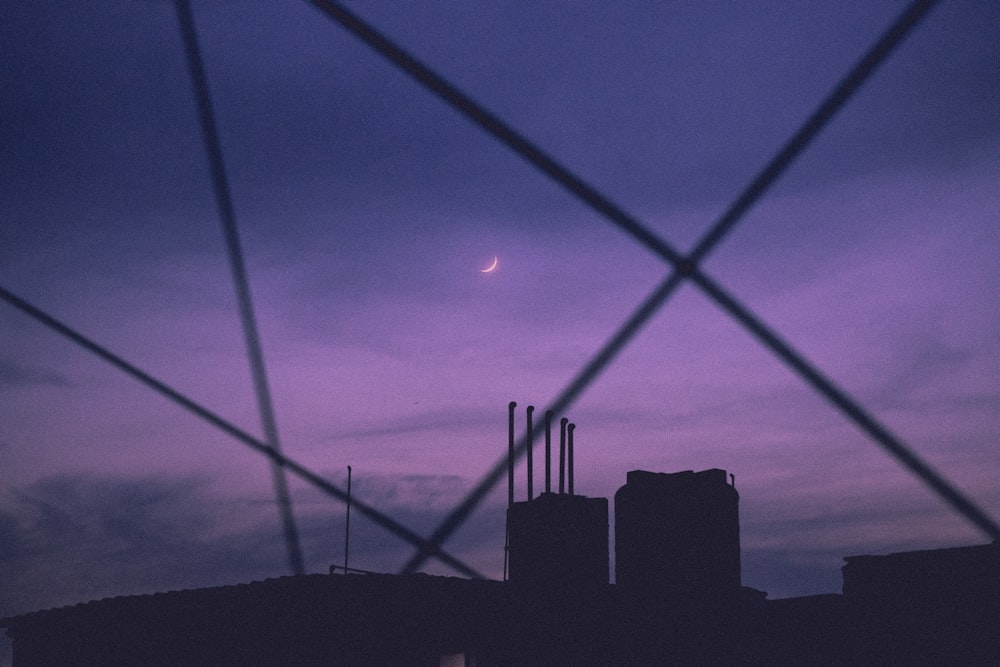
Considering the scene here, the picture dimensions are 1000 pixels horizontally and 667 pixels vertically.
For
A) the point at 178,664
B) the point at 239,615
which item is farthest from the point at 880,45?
the point at 178,664

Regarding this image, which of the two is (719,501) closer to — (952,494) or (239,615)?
(239,615)

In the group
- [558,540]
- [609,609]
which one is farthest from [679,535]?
[558,540]

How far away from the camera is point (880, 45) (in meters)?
1.52

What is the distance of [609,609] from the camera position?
12531 millimetres

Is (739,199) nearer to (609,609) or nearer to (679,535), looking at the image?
(679,535)

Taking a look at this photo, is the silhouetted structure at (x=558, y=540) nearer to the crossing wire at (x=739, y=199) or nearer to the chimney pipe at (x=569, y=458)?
the chimney pipe at (x=569, y=458)

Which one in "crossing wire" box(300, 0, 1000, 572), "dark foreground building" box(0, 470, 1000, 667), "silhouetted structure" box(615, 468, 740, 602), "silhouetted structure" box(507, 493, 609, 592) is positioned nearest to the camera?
"crossing wire" box(300, 0, 1000, 572)

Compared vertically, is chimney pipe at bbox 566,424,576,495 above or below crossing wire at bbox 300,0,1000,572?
above

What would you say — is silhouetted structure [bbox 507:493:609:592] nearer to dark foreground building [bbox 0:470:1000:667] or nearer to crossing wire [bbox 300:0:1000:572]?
dark foreground building [bbox 0:470:1000:667]

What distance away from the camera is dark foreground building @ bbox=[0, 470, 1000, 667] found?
10.4 m

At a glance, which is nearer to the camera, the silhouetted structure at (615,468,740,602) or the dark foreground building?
the dark foreground building

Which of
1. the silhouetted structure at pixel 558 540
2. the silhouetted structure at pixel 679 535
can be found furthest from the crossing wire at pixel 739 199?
the silhouetted structure at pixel 558 540

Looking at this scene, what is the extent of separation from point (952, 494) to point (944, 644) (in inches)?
390

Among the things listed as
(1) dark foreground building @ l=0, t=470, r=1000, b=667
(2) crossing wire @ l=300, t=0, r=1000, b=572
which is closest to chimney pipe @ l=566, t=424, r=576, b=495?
(1) dark foreground building @ l=0, t=470, r=1000, b=667
